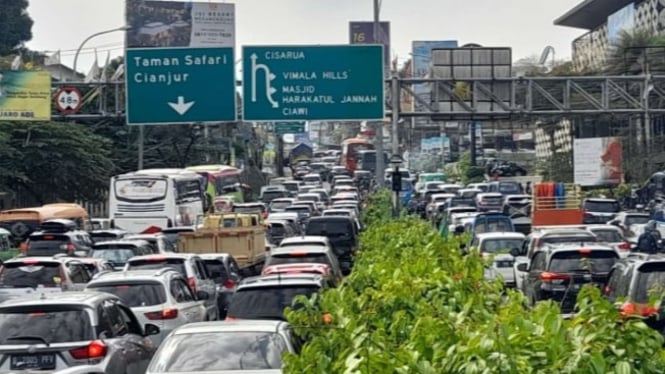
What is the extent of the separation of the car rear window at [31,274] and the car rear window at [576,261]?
8.28m

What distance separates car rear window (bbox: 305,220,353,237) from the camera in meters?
40.1

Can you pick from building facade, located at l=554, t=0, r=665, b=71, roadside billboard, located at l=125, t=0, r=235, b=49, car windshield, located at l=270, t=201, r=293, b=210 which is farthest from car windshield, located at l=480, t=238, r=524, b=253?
roadside billboard, located at l=125, t=0, r=235, b=49

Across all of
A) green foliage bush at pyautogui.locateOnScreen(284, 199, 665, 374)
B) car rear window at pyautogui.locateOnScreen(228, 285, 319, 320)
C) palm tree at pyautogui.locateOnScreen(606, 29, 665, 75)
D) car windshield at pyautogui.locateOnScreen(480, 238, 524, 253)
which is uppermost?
palm tree at pyautogui.locateOnScreen(606, 29, 665, 75)

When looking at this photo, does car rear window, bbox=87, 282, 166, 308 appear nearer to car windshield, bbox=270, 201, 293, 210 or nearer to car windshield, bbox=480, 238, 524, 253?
car windshield, bbox=480, 238, 524, 253

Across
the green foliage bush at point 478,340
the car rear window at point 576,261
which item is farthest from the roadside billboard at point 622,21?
the green foliage bush at point 478,340

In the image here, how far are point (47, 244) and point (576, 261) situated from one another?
15.6m

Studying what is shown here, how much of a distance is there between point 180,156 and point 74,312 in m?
58.3

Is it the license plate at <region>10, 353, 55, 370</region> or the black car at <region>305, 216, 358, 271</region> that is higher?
A: the license plate at <region>10, 353, 55, 370</region>

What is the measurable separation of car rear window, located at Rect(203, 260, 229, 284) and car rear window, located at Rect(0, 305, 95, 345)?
1224 cm

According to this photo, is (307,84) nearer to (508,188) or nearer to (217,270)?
(217,270)

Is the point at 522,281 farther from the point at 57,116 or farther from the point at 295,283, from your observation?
the point at 57,116

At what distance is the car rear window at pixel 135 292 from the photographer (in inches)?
758

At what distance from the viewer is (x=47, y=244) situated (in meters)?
33.7

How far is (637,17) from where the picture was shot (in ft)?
301
